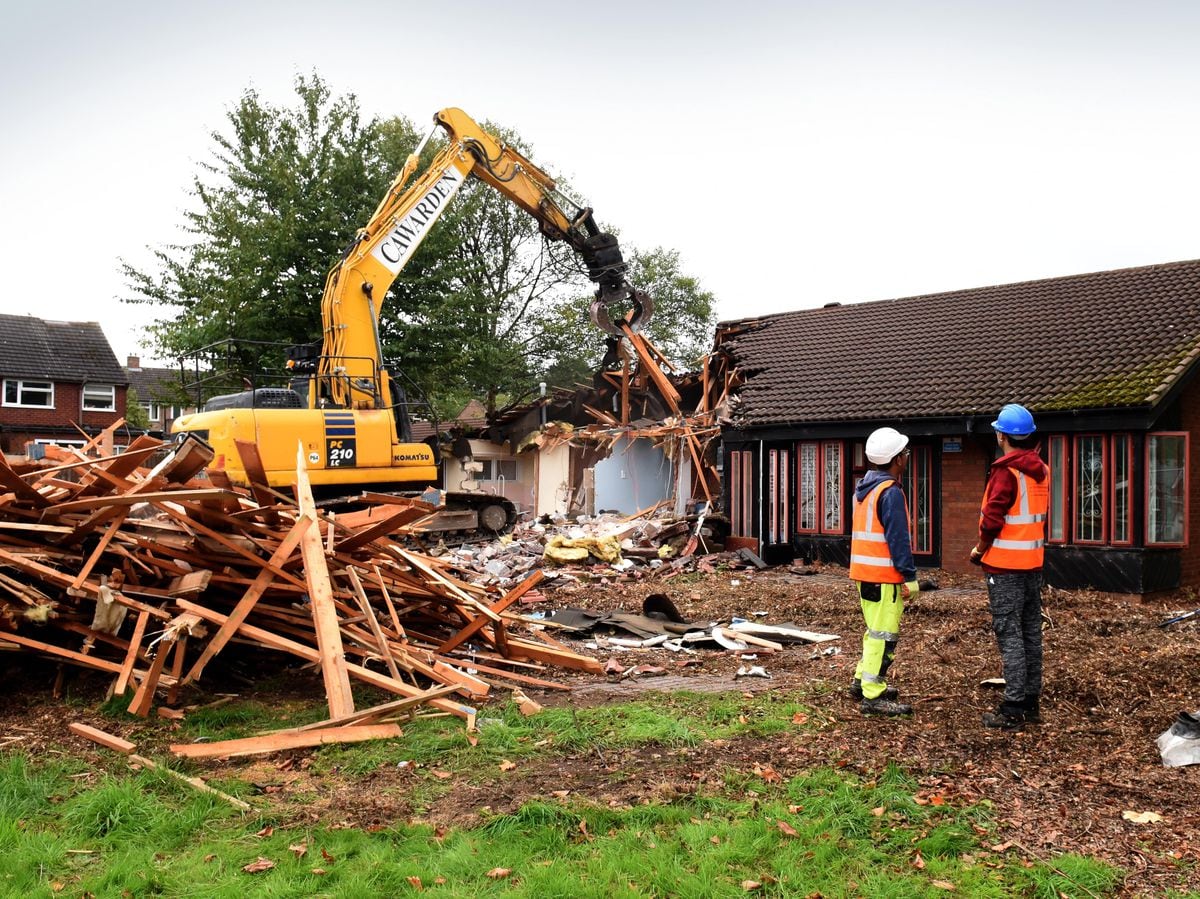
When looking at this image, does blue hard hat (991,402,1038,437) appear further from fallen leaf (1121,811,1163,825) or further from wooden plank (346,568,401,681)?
wooden plank (346,568,401,681)

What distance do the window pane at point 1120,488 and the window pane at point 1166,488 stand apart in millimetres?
269

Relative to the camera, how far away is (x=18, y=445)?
35.6m

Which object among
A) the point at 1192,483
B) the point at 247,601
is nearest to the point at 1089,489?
the point at 1192,483

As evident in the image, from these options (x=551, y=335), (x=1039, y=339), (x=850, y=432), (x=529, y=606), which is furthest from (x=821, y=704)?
(x=551, y=335)

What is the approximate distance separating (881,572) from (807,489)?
1084cm

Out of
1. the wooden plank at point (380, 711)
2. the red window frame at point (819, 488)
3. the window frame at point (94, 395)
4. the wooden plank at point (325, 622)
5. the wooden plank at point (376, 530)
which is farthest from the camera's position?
the window frame at point (94, 395)

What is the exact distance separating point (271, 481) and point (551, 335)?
28.8m

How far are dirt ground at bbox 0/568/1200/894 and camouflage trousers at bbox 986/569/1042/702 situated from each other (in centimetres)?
27

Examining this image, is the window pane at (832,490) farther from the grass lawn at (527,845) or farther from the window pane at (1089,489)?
the grass lawn at (527,845)

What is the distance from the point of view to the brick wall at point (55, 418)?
36.3m

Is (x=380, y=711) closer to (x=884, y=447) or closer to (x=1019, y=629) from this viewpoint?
(x=884, y=447)

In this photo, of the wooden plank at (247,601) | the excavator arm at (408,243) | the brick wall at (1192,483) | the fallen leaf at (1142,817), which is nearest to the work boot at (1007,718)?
the fallen leaf at (1142,817)

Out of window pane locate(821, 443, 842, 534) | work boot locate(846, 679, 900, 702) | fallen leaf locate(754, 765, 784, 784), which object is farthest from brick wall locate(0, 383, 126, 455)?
fallen leaf locate(754, 765, 784, 784)

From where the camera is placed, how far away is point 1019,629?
616 cm
